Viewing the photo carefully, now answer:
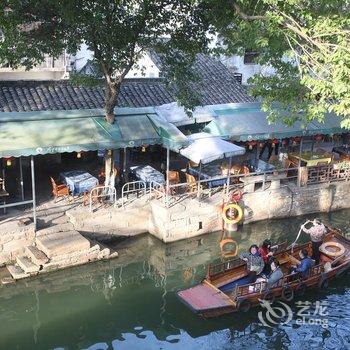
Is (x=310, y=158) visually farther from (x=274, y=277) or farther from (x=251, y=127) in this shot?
(x=274, y=277)

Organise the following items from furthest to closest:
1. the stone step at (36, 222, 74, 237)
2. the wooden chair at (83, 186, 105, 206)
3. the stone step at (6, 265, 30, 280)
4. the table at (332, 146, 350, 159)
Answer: the table at (332, 146, 350, 159), the wooden chair at (83, 186, 105, 206), the stone step at (36, 222, 74, 237), the stone step at (6, 265, 30, 280)

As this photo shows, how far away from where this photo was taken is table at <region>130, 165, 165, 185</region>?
1820cm

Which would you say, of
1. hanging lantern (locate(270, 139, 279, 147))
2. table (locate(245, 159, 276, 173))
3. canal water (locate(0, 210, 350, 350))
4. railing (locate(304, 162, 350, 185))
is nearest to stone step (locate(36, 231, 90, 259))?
canal water (locate(0, 210, 350, 350))

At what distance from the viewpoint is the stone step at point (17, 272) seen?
1466 centimetres

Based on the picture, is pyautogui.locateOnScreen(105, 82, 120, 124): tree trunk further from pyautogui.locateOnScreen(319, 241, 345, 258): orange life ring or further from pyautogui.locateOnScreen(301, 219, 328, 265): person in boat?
pyautogui.locateOnScreen(319, 241, 345, 258): orange life ring

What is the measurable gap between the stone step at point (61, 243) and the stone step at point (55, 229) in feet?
0.37

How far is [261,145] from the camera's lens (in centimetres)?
2264

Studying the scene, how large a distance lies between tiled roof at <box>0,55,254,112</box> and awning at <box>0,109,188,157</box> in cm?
156

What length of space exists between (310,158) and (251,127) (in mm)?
3147

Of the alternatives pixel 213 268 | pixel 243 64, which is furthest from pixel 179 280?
pixel 243 64

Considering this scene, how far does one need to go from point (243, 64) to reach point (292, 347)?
19943mm

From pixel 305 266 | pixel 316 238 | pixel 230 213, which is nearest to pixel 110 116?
pixel 230 213

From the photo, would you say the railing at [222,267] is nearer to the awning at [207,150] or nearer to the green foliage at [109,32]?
the awning at [207,150]

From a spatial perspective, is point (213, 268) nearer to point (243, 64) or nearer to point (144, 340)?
point (144, 340)
